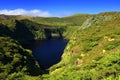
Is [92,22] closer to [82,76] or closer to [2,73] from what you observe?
[2,73]

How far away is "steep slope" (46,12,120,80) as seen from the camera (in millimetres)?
42838

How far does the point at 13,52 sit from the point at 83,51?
78.0 ft

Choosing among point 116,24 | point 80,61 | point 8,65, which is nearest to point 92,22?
point 116,24

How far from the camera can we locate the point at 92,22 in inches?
5285

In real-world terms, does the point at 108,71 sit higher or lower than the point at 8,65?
higher

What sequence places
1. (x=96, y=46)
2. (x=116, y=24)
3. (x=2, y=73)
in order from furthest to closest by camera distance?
(x=116, y=24) → (x=96, y=46) → (x=2, y=73)

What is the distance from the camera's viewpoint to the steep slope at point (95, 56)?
4284 cm

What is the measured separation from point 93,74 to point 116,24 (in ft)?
244

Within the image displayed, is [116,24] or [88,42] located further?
[116,24]

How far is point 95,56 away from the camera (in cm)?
7500

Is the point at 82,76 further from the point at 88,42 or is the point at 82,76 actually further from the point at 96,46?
the point at 88,42

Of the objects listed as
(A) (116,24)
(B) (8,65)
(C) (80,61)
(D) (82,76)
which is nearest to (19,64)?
(B) (8,65)

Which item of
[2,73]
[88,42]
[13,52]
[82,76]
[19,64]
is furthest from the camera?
[88,42]

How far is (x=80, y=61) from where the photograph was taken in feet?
272
